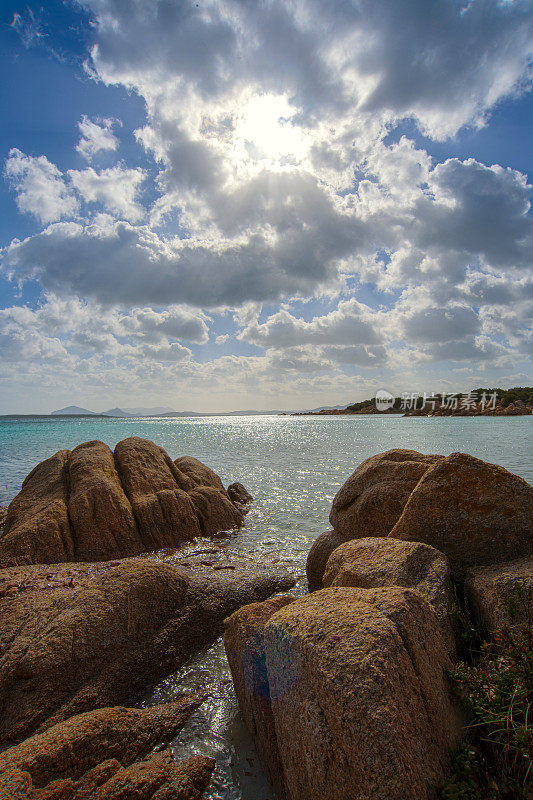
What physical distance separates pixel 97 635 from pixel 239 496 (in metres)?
12.0

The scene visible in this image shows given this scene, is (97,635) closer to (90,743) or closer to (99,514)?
(90,743)

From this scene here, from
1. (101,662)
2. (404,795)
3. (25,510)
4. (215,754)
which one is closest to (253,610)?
(215,754)

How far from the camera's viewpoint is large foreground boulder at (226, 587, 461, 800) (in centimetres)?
275

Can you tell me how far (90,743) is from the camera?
4.04 metres

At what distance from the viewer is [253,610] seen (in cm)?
543

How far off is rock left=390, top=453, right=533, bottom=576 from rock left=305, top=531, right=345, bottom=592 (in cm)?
257

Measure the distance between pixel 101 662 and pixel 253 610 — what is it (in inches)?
88.0

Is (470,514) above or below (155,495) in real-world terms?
above

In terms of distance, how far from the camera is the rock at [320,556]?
8438mm

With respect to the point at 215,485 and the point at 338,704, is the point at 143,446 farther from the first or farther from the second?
the point at 338,704

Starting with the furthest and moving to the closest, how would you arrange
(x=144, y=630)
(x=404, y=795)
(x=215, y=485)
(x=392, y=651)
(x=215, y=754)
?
(x=215, y=485) → (x=144, y=630) → (x=215, y=754) → (x=392, y=651) → (x=404, y=795)

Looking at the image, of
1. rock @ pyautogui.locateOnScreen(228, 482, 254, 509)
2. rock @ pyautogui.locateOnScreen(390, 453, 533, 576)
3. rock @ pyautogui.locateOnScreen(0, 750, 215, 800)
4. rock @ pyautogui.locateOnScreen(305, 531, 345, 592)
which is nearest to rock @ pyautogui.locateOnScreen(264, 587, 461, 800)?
rock @ pyautogui.locateOnScreen(0, 750, 215, 800)

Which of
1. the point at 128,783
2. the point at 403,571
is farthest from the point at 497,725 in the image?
the point at 128,783

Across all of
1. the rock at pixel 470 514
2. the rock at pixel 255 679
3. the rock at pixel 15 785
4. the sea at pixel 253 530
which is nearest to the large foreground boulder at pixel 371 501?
the sea at pixel 253 530
